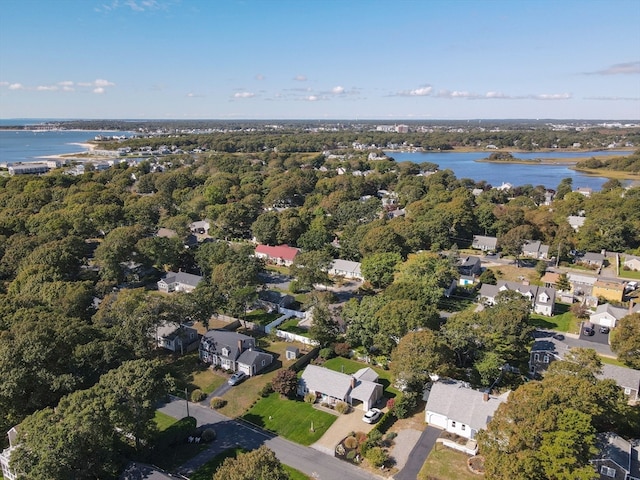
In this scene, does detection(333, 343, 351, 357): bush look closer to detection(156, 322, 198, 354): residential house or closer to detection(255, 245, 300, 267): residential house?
detection(156, 322, 198, 354): residential house

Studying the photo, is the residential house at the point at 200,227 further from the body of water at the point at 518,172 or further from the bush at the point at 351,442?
the body of water at the point at 518,172

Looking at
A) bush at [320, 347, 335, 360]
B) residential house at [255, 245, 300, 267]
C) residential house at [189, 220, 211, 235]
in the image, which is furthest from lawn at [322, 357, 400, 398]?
residential house at [189, 220, 211, 235]

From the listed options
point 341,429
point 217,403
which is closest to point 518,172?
point 341,429

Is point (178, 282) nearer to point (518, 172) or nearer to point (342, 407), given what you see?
point (342, 407)

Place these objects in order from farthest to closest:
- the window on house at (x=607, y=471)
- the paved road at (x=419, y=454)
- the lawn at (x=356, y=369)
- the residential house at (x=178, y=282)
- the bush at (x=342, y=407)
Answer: the residential house at (x=178, y=282) → the lawn at (x=356, y=369) → the bush at (x=342, y=407) → the paved road at (x=419, y=454) → the window on house at (x=607, y=471)

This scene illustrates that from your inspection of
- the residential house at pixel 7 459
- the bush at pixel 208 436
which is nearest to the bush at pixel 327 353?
the bush at pixel 208 436

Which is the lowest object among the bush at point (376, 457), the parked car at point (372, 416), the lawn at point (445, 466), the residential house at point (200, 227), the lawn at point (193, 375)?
the lawn at point (445, 466)
